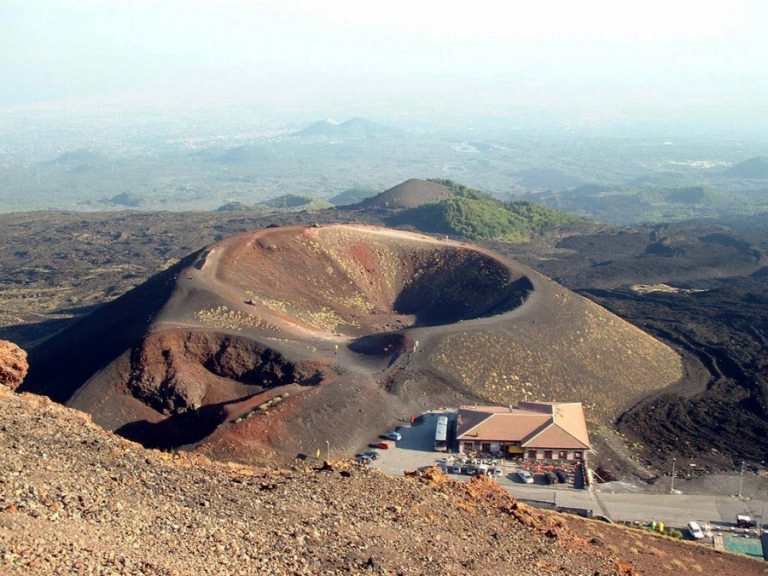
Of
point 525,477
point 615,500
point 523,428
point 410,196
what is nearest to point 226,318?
point 523,428

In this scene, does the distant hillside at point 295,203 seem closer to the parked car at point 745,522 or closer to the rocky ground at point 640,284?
the rocky ground at point 640,284

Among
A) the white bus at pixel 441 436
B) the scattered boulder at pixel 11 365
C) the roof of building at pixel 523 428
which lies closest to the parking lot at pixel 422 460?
Answer: the white bus at pixel 441 436

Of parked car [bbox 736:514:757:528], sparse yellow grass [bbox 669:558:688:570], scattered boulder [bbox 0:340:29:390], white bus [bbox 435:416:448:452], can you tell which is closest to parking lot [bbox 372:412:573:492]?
white bus [bbox 435:416:448:452]

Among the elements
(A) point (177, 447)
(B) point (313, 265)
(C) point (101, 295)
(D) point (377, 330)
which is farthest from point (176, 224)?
(A) point (177, 447)

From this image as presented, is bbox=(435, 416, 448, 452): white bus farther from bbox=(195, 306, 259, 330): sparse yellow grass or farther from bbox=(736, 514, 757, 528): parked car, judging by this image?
bbox=(195, 306, 259, 330): sparse yellow grass

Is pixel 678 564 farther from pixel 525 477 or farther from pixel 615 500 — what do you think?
pixel 525 477

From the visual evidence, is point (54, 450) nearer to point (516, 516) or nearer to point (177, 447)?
point (516, 516)
